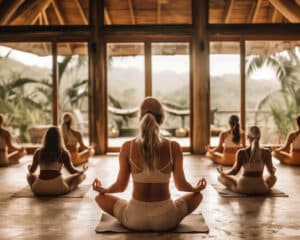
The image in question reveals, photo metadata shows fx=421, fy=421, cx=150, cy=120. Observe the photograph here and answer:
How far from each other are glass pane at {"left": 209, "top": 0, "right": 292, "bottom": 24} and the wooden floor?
3.91m

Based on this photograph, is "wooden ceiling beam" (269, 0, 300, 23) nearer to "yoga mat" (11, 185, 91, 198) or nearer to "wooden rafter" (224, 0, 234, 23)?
"wooden rafter" (224, 0, 234, 23)

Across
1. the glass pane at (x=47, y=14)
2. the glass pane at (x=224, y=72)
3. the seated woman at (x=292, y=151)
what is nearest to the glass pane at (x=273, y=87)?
the glass pane at (x=224, y=72)

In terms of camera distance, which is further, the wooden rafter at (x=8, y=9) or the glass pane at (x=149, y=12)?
the glass pane at (x=149, y=12)

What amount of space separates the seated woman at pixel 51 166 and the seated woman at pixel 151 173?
4.37 ft

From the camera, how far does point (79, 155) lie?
261 inches

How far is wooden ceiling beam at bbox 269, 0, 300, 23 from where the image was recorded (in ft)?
25.9

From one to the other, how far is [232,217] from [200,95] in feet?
14.7

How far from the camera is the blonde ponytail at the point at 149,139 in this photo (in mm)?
2975

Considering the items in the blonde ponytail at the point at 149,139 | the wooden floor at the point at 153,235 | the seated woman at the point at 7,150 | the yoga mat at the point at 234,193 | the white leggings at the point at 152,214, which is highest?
the blonde ponytail at the point at 149,139

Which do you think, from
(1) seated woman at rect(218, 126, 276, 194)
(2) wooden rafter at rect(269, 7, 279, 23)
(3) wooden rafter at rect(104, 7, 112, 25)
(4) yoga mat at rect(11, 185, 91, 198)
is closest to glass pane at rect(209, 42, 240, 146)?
(2) wooden rafter at rect(269, 7, 279, 23)

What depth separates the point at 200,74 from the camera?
26.1ft

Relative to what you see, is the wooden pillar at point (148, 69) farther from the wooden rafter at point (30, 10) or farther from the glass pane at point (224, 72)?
the wooden rafter at point (30, 10)

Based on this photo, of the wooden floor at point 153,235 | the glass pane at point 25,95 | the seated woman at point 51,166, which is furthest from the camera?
the glass pane at point 25,95

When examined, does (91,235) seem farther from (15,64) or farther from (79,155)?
(15,64)
